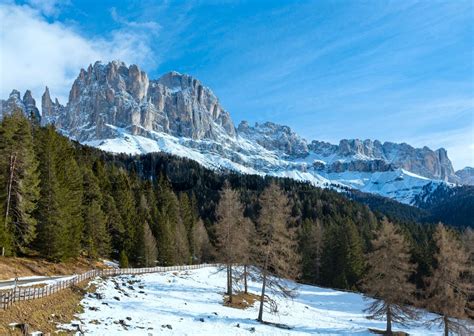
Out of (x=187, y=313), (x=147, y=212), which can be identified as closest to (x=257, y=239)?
(x=187, y=313)

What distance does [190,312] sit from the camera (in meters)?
36.2

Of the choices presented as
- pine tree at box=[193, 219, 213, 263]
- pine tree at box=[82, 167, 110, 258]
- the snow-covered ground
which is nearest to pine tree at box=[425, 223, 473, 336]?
the snow-covered ground

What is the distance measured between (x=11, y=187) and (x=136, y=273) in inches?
660

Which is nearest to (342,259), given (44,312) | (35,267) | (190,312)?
(190,312)

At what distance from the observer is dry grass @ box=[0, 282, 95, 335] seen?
21469 mm

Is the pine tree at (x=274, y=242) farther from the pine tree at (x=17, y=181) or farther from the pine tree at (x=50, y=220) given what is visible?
the pine tree at (x=17, y=181)

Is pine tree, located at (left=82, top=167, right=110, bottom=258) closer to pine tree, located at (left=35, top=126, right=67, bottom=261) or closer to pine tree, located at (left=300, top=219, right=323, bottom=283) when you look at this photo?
pine tree, located at (left=35, top=126, right=67, bottom=261)

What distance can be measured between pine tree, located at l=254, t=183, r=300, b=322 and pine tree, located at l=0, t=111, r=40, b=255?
900 inches

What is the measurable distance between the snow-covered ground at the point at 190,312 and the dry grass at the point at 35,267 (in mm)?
5639

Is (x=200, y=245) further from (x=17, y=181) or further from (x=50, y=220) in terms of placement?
(x=17, y=181)

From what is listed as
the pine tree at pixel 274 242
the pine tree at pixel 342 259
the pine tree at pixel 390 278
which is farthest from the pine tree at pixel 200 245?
the pine tree at pixel 390 278

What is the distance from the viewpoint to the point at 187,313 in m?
35.7

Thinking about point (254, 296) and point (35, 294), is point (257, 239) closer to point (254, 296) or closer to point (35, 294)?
point (254, 296)

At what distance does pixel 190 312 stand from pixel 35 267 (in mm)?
15810
